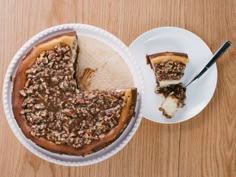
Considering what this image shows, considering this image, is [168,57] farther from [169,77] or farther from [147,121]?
[147,121]

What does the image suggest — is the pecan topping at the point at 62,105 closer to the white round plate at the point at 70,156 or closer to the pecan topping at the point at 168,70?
the white round plate at the point at 70,156

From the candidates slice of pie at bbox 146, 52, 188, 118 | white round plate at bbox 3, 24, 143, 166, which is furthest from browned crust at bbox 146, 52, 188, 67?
white round plate at bbox 3, 24, 143, 166

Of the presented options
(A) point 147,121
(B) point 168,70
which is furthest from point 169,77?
(A) point 147,121

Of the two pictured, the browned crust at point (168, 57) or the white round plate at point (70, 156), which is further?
the browned crust at point (168, 57)

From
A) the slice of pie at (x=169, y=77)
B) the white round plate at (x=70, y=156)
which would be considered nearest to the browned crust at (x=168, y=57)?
the slice of pie at (x=169, y=77)

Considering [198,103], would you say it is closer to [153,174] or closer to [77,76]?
[153,174]
